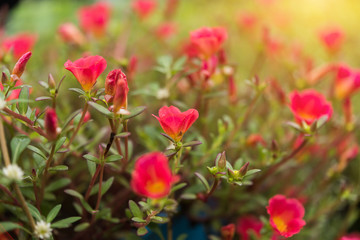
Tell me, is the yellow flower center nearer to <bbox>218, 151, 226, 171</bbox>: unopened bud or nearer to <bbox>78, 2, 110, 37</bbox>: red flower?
<bbox>218, 151, 226, 171</bbox>: unopened bud

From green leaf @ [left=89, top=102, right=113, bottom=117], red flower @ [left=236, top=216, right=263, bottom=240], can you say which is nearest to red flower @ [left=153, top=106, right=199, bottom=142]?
green leaf @ [left=89, top=102, right=113, bottom=117]

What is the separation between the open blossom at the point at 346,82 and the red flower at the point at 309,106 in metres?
0.19

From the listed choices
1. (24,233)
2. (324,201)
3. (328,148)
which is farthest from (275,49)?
(24,233)

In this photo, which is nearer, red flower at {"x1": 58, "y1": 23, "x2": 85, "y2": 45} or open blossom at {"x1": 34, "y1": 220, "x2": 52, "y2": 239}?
open blossom at {"x1": 34, "y1": 220, "x2": 52, "y2": 239}

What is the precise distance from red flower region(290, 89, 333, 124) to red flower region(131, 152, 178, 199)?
0.33 metres

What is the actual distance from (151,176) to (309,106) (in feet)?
1.27

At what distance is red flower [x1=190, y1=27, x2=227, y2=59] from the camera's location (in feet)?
2.20

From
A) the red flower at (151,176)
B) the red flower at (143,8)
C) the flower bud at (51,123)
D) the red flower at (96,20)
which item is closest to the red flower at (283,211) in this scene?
the red flower at (151,176)

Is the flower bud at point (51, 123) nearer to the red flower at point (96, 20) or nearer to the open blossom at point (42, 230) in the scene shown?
the open blossom at point (42, 230)

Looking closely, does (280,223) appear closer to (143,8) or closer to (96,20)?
(96,20)

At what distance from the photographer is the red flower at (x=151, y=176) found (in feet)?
1.34

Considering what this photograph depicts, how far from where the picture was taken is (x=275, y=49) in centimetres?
106

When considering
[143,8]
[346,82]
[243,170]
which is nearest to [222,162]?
[243,170]

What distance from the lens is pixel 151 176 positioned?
1.39 ft
